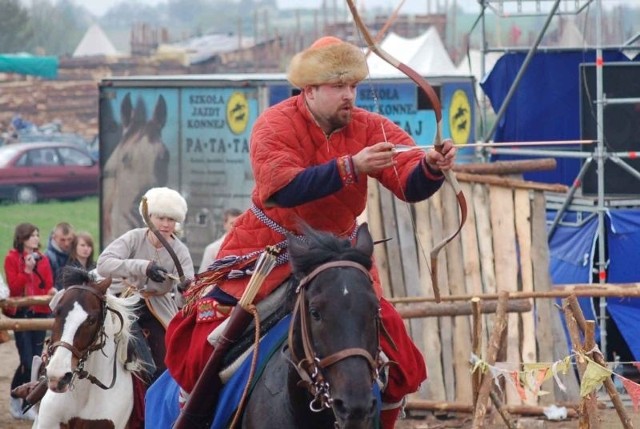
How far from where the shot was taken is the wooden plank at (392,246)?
11.9 metres

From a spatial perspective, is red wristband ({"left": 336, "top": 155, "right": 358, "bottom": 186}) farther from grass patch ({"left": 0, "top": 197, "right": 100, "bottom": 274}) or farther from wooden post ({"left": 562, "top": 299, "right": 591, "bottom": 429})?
grass patch ({"left": 0, "top": 197, "right": 100, "bottom": 274})

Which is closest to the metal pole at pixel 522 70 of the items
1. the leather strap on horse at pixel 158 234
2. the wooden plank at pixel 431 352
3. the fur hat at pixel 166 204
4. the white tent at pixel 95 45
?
the wooden plank at pixel 431 352

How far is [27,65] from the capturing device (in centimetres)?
2394

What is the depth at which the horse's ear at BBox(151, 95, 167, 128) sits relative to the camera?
53.5 ft

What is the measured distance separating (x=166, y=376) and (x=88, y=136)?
37849 millimetres

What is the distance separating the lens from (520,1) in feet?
49.4

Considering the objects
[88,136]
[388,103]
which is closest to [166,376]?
[388,103]

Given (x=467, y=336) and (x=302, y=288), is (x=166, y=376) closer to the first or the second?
(x=302, y=288)

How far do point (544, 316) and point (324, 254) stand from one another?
6.89 meters

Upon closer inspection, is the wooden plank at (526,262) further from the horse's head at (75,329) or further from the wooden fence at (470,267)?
the horse's head at (75,329)

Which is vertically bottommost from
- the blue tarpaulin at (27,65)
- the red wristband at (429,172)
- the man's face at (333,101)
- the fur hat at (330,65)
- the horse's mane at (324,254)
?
the horse's mane at (324,254)

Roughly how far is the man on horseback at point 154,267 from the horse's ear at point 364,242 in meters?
3.49

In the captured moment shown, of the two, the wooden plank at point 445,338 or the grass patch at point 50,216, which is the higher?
the grass patch at point 50,216

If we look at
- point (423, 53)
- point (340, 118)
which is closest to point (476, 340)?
point (340, 118)
